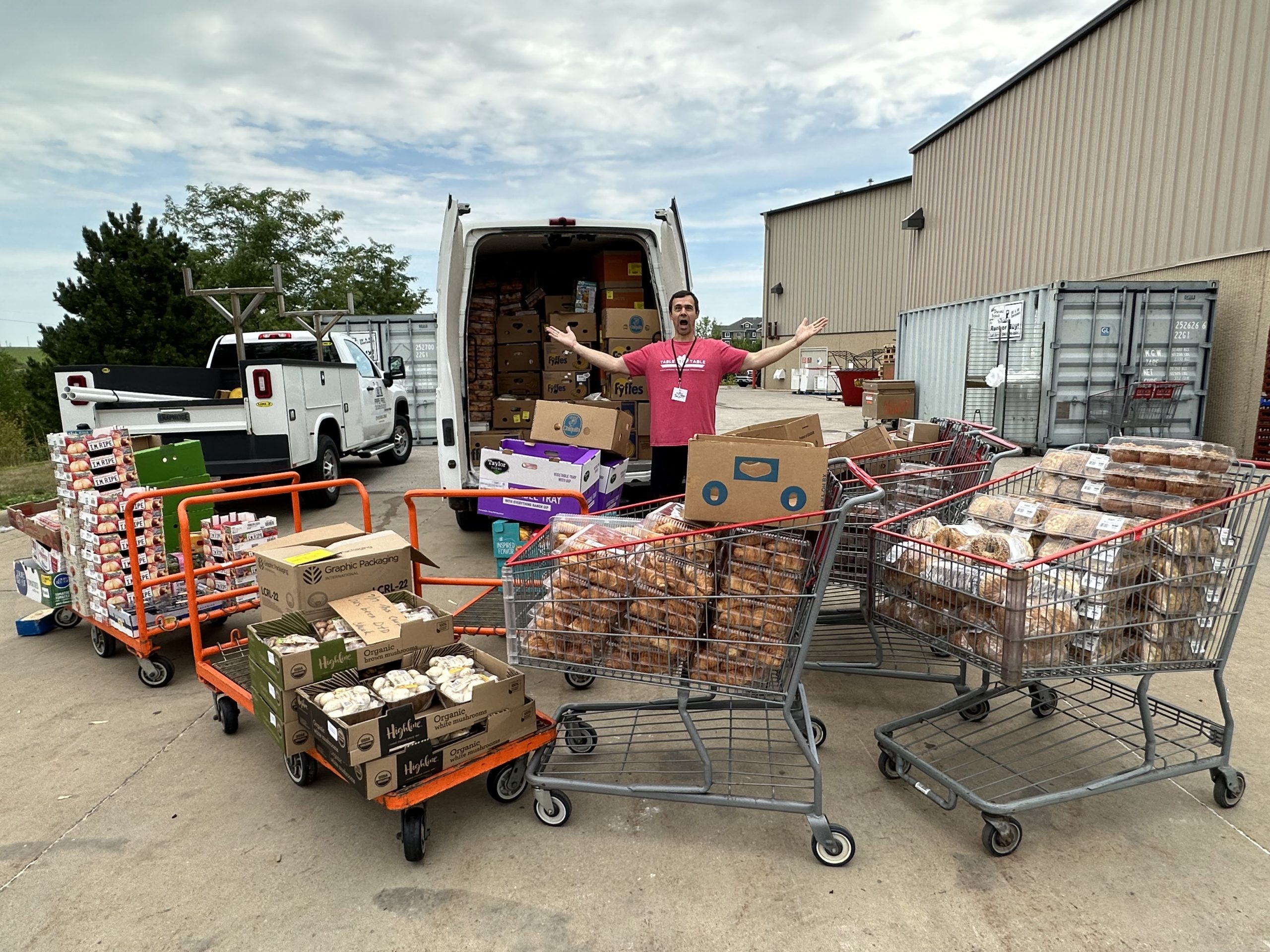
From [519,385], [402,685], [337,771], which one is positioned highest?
[519,385]

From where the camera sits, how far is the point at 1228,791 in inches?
107

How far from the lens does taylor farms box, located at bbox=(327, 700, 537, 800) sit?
7.89 feet

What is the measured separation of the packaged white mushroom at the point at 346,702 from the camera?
Answer: 2.56 m

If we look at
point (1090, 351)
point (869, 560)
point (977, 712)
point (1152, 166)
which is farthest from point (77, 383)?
point (1152, 166)

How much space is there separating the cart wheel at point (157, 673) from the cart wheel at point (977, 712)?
3922 millimetres

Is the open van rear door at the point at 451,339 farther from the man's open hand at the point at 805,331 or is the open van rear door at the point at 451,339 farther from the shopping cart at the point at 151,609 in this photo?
the man's open hand at the point at 805,331

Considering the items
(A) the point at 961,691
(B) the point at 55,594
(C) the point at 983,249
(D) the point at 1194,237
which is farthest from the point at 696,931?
(C) the point at 983,249

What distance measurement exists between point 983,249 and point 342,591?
19.0m

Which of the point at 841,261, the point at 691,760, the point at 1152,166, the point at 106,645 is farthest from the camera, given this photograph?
the point at 841,261

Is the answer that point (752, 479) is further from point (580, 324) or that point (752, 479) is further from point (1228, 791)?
point (580, 324)

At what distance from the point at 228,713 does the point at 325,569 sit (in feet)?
2.82

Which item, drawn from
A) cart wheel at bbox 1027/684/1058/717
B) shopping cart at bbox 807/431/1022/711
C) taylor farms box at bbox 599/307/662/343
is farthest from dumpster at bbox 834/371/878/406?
cart wheel at bbox 1027/684/1058/717

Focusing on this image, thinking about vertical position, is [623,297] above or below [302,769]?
above

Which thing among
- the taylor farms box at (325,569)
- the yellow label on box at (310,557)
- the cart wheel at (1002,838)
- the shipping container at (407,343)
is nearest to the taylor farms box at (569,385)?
the taylor farms box at (325,569)
